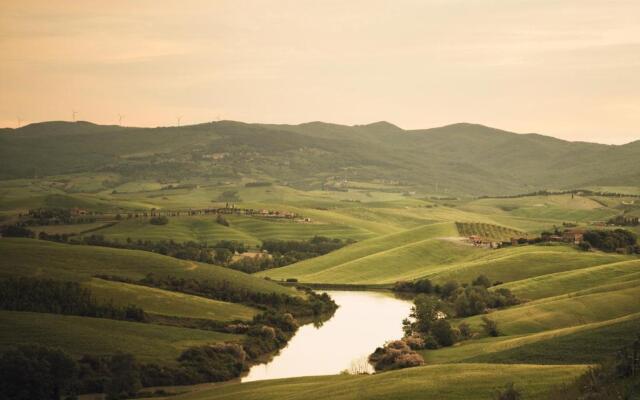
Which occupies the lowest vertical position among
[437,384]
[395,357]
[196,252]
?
[395,357]

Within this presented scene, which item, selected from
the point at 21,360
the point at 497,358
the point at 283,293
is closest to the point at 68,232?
the point at 283,293

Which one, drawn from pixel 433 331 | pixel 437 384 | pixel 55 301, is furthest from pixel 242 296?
pixel 437 384

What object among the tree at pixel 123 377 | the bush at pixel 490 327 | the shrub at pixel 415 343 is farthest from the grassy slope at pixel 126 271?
the bush at pixel 490 327

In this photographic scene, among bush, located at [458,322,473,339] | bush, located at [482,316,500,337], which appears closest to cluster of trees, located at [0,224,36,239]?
bush, located at [458,322,473,339]

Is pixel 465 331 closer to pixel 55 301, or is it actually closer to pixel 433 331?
pixel 433 331

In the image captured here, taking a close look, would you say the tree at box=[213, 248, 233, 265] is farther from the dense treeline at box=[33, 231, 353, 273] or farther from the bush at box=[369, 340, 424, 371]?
the bush at box=[369, 340, 424, 371]

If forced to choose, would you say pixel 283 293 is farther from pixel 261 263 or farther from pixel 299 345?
pixel 261 263
